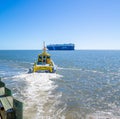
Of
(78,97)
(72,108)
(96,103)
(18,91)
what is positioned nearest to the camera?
(72,108)

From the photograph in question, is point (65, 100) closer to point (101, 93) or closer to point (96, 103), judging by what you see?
point (96, 103)

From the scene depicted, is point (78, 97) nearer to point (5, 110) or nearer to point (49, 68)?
point (5, 110)

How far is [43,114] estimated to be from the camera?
12781 millimetres

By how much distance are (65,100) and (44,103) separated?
222 centimetres

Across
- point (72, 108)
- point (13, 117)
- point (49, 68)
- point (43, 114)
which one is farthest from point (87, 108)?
point (49, 68)

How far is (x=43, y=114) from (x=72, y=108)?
2742 millimetres

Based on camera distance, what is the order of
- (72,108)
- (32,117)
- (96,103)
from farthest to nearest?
(96,103) → (72,108) → (32,117)

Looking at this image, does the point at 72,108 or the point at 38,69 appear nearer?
the point at 72,108

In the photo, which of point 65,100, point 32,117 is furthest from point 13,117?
point 65,100

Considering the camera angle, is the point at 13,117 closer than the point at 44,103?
Yes

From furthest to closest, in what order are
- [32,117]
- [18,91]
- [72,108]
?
[18,91]
[72,108]
[32,117]

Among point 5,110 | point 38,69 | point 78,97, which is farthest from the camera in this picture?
point 38,69

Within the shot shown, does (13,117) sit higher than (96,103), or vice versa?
(13,117)

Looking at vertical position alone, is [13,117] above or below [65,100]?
above
